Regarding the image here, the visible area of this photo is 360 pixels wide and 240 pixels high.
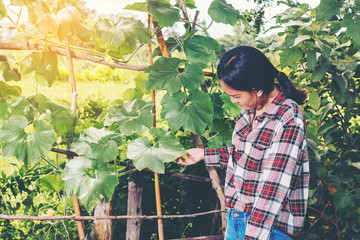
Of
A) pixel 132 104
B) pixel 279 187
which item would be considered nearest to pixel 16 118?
pixel 132 104

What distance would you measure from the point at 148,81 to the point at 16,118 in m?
0.58

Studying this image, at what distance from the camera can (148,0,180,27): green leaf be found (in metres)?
1.63

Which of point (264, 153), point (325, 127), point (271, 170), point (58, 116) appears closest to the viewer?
point (271, 170)

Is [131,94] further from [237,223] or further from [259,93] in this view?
[237,223]

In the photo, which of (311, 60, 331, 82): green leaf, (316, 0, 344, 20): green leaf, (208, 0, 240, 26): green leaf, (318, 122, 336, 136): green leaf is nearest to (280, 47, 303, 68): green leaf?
(311, 60, 331, 82): green leaf

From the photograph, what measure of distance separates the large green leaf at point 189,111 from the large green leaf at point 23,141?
49cm

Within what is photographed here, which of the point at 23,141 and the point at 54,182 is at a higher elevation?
the point at 23,141

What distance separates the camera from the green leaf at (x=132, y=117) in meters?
1.61

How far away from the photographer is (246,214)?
5.33 feet

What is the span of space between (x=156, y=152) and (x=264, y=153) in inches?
17.0

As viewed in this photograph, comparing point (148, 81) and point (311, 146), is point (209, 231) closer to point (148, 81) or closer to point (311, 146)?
point (311, 146)

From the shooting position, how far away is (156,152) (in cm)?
159

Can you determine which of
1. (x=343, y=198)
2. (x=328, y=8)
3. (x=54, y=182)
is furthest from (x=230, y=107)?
(x=54, y=182)

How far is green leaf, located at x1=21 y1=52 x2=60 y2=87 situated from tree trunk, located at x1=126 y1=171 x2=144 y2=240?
2.19 ft
